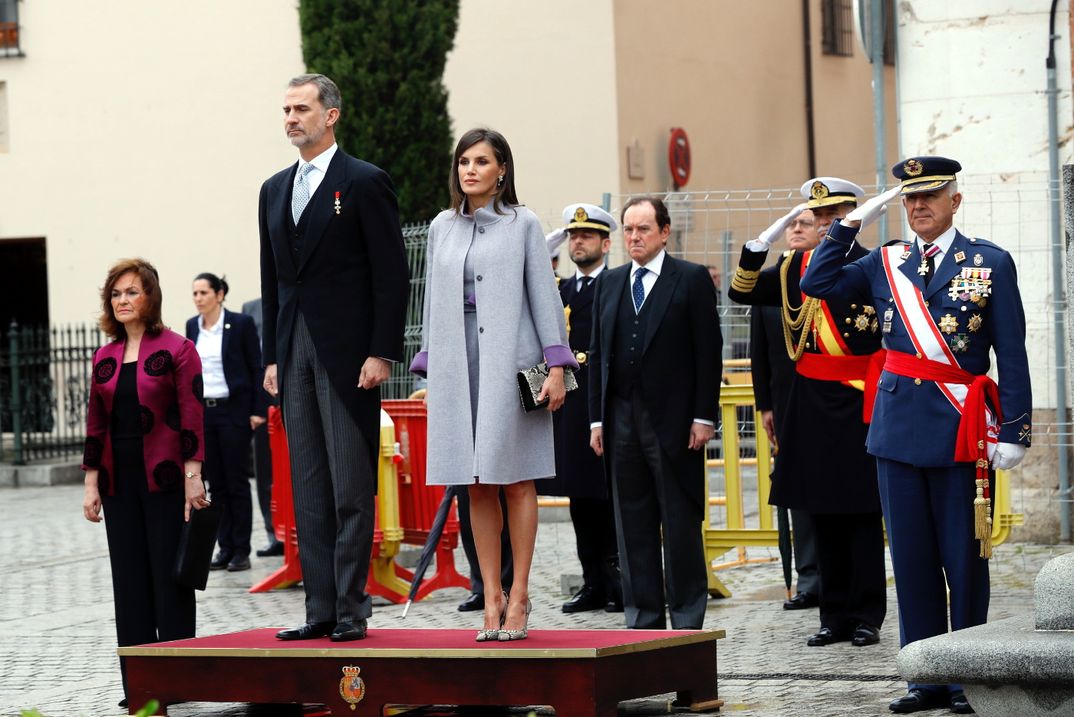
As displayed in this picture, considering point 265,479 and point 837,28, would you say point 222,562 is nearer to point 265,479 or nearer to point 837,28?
point 265,479

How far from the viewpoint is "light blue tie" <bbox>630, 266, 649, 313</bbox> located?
Result: 8.24m

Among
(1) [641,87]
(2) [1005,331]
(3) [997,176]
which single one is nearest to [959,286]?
(2) [1005,331]

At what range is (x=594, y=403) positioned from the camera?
332 inches

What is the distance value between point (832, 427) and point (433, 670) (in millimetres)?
2797


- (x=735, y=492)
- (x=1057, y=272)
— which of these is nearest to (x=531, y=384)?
(x=735, y=492)

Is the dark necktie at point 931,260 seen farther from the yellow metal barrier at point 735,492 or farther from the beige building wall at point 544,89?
the beige building wall at point 544,89

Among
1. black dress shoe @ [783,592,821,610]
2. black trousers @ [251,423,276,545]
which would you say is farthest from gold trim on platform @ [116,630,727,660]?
black trousers @ [251,423,276,545]

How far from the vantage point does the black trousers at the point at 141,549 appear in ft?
24.9

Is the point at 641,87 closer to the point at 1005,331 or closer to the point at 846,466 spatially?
the point at 846,466

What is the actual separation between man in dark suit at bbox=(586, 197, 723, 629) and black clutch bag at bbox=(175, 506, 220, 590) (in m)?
1.76

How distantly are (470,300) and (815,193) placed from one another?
97.1 inches

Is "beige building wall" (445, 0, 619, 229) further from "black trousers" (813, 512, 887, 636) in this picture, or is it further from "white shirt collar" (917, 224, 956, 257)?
"white shirt collar" (917, 224, 956, 257)

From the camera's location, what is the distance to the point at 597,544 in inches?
398

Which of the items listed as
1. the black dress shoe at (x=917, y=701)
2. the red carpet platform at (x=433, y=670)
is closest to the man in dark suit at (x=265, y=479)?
the red carpet platform at (x=433, y=670)
